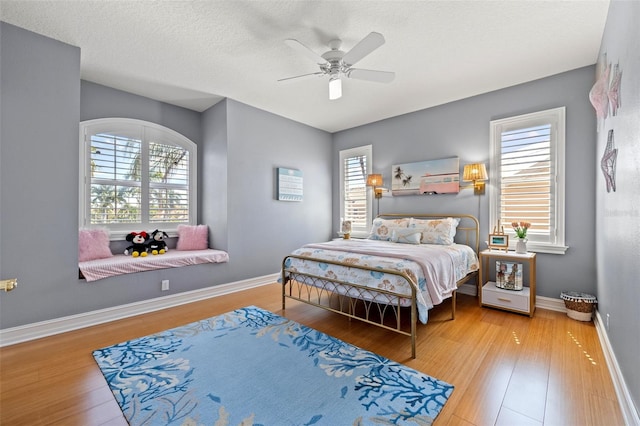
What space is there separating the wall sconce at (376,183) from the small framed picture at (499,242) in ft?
6.66

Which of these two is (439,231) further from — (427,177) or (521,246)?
(427,177)

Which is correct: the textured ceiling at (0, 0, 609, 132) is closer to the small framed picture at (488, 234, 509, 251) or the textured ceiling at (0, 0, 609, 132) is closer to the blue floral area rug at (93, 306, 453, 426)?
the small framed picture at (488, 234, 509, 251)

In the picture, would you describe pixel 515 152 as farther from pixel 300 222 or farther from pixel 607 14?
pixel 300 222

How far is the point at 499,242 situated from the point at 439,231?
0.74m

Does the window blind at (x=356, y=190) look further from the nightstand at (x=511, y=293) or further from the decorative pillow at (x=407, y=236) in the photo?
the nightstand at (x=511, y=293)

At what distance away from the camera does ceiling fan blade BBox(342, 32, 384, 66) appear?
232 centimetres

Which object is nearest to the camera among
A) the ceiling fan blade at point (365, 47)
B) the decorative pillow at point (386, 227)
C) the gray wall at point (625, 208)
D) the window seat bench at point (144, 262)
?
the gray wall at point (625, 208)

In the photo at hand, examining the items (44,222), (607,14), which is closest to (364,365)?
(44,222)

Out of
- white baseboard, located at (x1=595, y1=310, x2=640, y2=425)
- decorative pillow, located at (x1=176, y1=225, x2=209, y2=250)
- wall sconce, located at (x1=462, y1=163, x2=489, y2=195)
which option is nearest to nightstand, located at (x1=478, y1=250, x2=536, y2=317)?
white baseboard, located at (x1=595, y1=310, x2=640, y2=425)

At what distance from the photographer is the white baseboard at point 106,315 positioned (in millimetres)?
Result: 2670

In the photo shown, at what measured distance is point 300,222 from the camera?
17.9 feet

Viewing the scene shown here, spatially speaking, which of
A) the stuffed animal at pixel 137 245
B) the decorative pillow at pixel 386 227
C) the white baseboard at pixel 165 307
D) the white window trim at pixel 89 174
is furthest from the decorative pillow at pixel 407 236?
the stuffed animal at pixel 137 245

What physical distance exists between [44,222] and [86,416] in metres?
2.15

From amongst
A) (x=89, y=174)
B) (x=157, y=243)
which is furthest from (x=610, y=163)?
(x=89, y=174)
